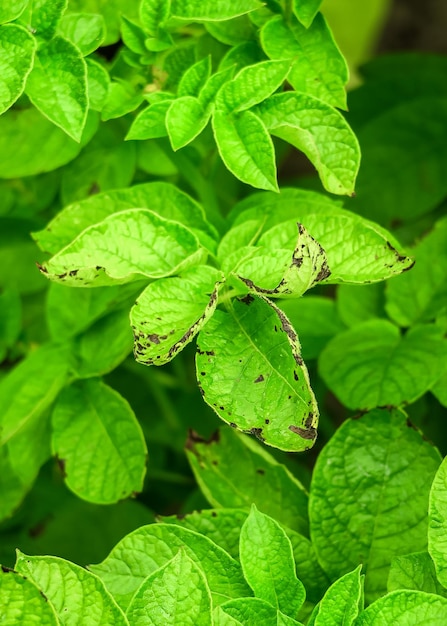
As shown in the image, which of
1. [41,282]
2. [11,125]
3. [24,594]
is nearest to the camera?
[24,594]

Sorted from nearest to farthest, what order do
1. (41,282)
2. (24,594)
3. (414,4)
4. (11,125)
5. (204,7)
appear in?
(24,594)
(204,7)
(11,125)
(41,282)
(414,4)

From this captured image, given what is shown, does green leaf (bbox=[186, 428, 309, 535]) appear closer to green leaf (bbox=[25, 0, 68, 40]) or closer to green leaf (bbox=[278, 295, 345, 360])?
green leaf (bbox=[278, 295, 345, 360])

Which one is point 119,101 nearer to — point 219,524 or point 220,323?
point 220,323

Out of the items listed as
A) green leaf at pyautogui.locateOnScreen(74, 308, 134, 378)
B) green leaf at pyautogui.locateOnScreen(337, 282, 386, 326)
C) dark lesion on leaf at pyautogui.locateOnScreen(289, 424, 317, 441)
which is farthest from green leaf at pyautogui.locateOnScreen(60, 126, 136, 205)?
dark lesion on leaf at pyautogui.locateOnScreen(289, 424, 317, 441)

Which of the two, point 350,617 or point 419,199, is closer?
point 350,617

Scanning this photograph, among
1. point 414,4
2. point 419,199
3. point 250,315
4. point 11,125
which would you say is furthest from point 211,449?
point 414,4

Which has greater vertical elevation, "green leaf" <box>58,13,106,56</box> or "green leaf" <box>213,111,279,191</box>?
"green leaf" <box>58,13,106,56</box>

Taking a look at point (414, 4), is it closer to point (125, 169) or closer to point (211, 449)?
point (125, 169)
